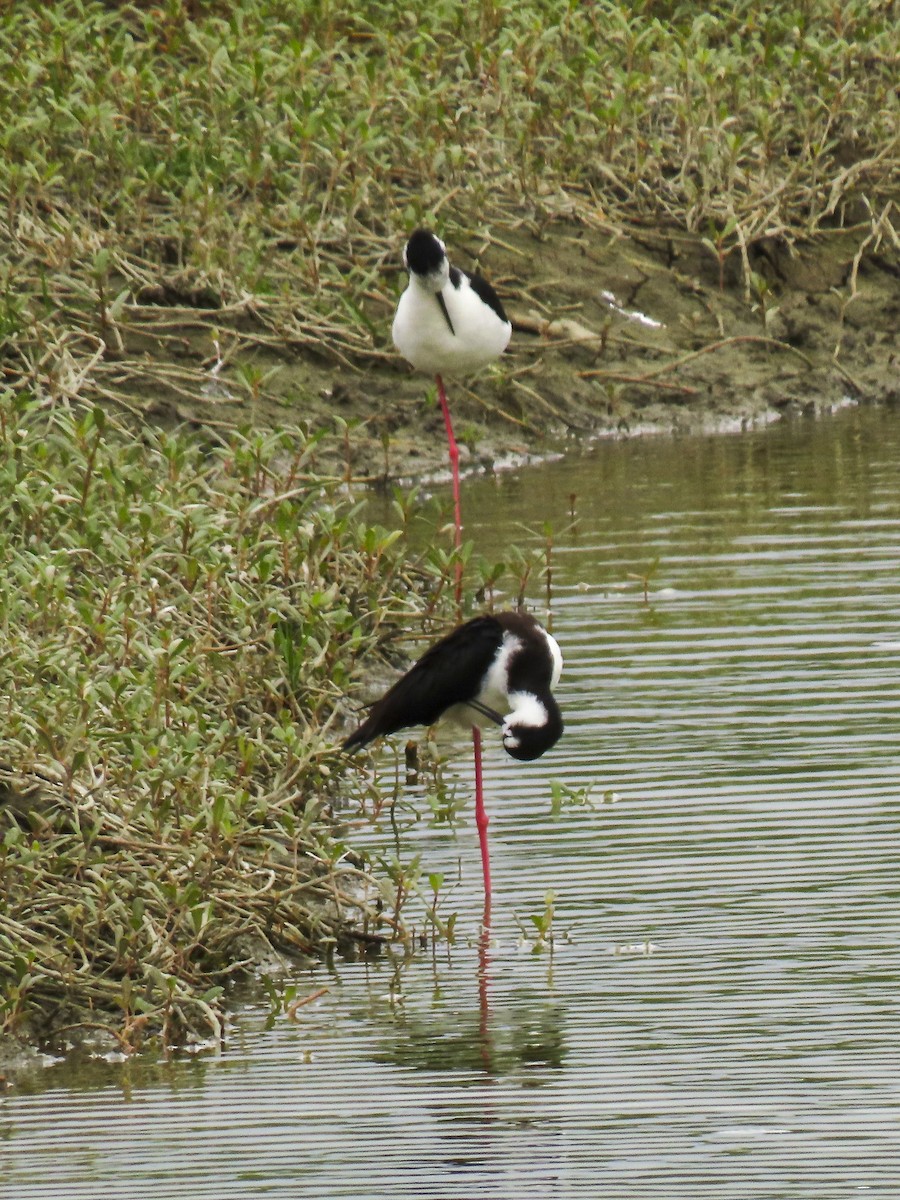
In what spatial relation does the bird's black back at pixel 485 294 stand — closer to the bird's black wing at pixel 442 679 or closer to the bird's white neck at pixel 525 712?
the bird's black wing at pixel 442 679

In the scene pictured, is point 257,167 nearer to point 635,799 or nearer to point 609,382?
point 609,382

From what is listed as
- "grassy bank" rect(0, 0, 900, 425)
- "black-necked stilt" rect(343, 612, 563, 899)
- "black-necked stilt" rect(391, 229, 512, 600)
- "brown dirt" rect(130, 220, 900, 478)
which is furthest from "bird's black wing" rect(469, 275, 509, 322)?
"black-necked stilt" rect(343, 612, 563, 899)

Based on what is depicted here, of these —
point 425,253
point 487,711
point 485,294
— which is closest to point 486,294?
point 485,294

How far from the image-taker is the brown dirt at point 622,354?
1157 cm

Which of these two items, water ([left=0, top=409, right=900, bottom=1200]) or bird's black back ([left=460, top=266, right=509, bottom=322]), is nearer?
water ([left=0, top=409, right=900, bottom=1200])

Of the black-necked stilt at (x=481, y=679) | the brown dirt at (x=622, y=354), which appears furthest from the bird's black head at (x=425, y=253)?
the black-necked stilt at (x=481, y=679)

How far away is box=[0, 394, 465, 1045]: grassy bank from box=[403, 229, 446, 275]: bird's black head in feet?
4.95

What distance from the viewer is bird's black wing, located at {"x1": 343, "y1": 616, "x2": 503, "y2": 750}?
6.05m

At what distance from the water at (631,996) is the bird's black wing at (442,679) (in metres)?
0.44

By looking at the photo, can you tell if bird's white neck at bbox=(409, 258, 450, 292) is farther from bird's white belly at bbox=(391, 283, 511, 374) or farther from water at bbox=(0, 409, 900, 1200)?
water at bbox=(0, 409, 900, 1200)

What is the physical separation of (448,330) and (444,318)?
0.20 ft

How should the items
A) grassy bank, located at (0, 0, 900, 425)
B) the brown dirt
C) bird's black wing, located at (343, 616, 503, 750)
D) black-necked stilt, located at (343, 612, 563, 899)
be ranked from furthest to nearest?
the brown dirt < grassy bank, located at (0, 0, 900, 425) < bird's black wing, located at (343, 616, 503, 750) < black-necked stilt, located at (343, 612, 563, 899)

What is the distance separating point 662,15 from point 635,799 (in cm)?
963

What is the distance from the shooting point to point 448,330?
32.3 feet
